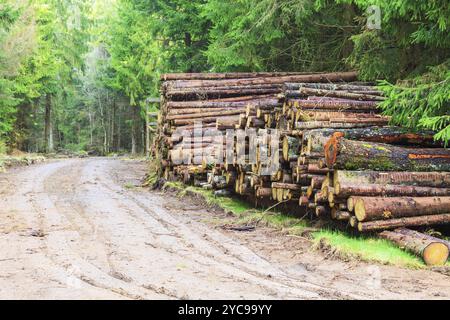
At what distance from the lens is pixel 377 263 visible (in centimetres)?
677

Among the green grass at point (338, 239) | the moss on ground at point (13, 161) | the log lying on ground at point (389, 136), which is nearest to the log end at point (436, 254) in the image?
the green grass at point (338, 239)

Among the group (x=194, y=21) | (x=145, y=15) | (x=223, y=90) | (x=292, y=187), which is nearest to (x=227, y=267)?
(x=292, y=187)

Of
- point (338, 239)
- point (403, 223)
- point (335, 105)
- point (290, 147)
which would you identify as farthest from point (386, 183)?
point (335, 105)

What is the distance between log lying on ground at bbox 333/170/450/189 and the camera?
786 cm

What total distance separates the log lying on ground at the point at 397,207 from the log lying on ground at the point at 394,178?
13.7 inches

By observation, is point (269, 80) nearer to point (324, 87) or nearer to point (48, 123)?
point (324, 87)

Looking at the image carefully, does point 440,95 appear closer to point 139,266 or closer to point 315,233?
point 315,233

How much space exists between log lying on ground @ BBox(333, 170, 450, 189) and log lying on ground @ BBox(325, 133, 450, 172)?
17 centimetres

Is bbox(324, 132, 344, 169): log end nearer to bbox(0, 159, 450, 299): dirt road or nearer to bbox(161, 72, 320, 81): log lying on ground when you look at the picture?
bbox(0, 159, 450, 299): dirt road

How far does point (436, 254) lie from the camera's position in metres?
6.68

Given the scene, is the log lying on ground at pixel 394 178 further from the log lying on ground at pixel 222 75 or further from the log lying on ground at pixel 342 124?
the log lying on ground at pixel 222 75

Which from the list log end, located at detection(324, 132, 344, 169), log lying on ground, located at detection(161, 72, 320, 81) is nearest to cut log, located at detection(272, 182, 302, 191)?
log end, located at detection(324, 132, 344, 169)

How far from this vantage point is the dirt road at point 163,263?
5285mm

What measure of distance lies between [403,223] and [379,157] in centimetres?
125
